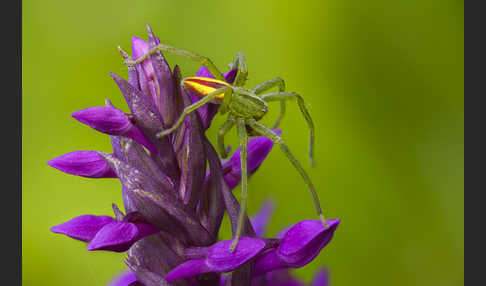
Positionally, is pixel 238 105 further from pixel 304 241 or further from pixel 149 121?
pixel 304 241

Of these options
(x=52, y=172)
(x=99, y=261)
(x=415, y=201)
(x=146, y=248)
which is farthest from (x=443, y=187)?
(x=146, y=248)

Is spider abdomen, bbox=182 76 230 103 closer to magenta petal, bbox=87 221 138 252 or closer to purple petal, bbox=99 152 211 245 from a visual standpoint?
purple petal, bbox=99 152 211 245

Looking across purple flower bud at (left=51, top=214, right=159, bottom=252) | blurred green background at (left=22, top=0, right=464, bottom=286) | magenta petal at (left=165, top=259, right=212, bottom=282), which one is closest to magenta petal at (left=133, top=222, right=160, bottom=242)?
purple flower bud at (left=51, top=214, right=159, bottom=252)

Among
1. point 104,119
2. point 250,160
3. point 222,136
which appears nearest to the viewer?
point 104,119

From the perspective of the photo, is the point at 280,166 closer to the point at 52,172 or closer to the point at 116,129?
the point at 52,172

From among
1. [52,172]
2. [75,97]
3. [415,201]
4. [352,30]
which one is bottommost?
[415,201]

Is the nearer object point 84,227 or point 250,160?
point 84,227

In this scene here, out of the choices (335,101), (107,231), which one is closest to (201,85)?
(107,231)
